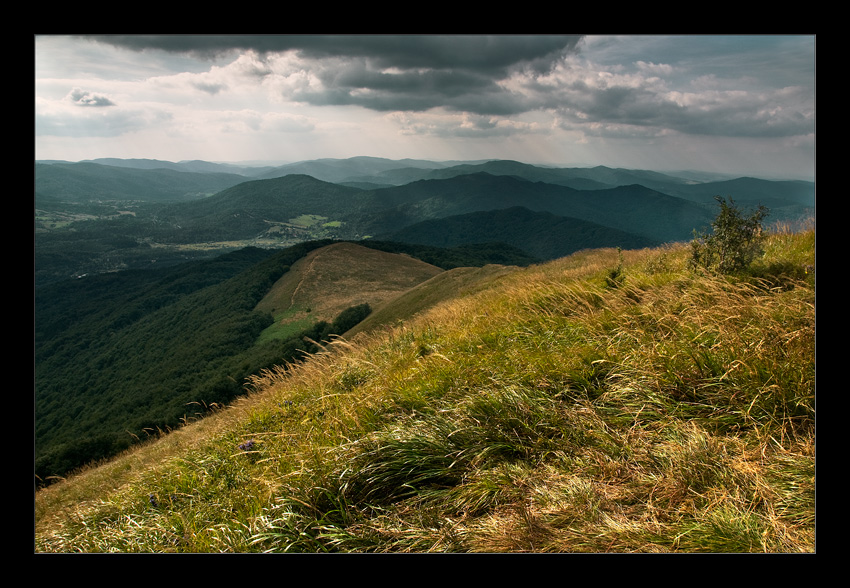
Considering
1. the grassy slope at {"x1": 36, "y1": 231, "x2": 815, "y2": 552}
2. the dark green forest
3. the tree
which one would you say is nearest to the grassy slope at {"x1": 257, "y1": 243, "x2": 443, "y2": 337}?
the dark green forest

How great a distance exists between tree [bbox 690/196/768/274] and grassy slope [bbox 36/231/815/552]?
3.56 feet

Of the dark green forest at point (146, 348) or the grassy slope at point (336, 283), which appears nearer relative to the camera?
the dark green forest at point (146, 348)

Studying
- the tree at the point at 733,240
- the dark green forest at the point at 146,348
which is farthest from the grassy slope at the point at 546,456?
the dark green forest at the point at 146,348

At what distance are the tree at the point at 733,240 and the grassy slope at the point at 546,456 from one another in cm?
108

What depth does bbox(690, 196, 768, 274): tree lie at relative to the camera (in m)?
6.74

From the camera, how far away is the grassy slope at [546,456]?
8.20 ft

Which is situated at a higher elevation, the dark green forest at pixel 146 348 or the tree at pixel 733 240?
the tree at pixel 733 240

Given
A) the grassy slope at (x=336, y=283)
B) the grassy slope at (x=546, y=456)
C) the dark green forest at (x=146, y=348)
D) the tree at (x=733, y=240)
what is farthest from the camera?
the grassy slope at (x=336, y=283)

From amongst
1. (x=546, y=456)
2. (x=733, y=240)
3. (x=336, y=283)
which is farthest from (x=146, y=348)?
(x=546, y=456)

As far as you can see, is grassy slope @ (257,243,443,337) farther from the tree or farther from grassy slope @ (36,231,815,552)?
grassy slope @ (36,231,815,552)

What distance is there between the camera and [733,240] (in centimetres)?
684

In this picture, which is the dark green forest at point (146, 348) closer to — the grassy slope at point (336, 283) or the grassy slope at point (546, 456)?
the grassy slope at point (336, 283)

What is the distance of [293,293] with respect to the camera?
106 meters

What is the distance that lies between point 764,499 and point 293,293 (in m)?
109
